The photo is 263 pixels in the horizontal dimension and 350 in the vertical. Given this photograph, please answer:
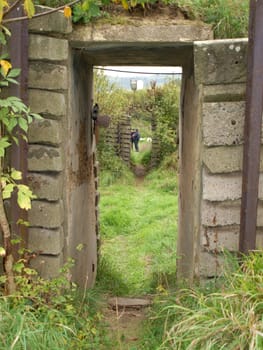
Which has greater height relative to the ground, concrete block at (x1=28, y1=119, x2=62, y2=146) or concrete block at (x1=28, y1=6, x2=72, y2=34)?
concrete block at (x1=28, y1=6, x2=72, y2=34)

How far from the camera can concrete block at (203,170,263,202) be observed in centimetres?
308

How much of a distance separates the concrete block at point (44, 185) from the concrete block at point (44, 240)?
9.2 inches

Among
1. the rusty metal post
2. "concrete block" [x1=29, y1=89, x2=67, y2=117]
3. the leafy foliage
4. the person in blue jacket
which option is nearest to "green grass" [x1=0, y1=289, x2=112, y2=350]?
the rusty metal post

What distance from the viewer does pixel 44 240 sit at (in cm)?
319

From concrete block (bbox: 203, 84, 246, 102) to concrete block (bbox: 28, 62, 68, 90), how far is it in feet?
3.18

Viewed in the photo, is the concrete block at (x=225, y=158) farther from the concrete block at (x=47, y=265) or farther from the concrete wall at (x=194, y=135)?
the concrete block at (x=47, y=265)

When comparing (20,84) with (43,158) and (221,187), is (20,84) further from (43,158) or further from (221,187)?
(221,187)

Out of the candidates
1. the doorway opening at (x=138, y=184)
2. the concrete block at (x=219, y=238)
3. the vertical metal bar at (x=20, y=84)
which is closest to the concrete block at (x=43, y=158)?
the vertical metal bar at (x=20, y=84)

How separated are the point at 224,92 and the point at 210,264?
1159 mm

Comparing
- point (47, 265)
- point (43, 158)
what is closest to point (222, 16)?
point (43, 158)

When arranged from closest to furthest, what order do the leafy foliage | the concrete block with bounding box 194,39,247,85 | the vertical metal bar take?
the vertical metal bar → the concrete block with bounding box 194,39,247,85 → the leafy foliage

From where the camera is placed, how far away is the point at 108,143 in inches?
541

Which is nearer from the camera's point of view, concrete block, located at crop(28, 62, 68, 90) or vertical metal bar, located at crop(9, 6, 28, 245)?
vertical metal bar, located at crop(9, 6, 28, 245)

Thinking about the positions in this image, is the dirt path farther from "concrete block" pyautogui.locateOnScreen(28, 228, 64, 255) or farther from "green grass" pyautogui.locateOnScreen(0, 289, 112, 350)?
"concrete block" pyautogui.locateOnScreen(28, 228, 64, 255)
